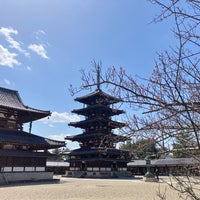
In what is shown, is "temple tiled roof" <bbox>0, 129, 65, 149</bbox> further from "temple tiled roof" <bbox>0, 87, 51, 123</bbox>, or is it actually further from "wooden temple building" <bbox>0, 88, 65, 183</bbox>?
"temple tiled roof" <bbox>0, 87, 51, 123</bbox>

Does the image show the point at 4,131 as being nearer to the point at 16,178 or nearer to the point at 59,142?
the point at 16,178

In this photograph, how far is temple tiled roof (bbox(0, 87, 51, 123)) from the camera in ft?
81.0

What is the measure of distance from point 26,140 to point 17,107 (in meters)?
3.48

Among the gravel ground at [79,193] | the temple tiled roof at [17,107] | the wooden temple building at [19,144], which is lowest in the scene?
the gravel ground at [79,193]

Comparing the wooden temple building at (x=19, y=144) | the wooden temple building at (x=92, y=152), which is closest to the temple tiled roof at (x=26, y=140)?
the wooden temple building at (x=19, y=144)

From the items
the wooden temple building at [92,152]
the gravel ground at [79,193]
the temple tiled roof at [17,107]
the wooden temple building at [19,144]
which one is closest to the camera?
the gravel ground at [79,193]

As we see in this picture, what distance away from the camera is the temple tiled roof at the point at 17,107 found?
2470 cm

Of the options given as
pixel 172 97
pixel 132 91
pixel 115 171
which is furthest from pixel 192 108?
pixel 115 171

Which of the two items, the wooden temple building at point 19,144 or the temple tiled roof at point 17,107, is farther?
the temple tiled roof at point 17,107

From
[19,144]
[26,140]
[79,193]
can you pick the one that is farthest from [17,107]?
[79,193]

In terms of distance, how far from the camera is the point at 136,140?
270 cm

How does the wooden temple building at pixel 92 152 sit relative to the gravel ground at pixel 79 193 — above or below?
above

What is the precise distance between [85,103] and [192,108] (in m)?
39.7

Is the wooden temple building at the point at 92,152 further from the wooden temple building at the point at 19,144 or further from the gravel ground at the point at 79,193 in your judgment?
the gravel ground at the point at 79,193
